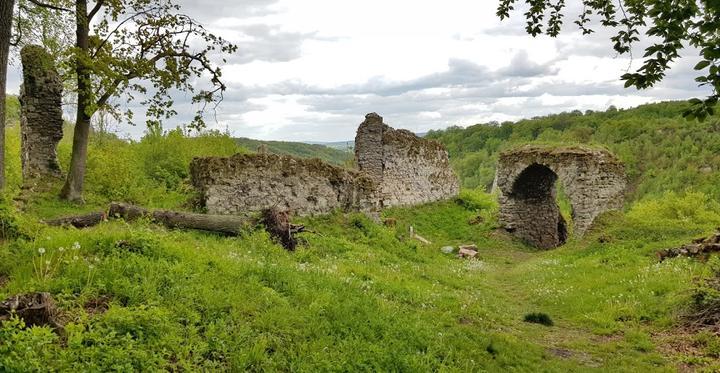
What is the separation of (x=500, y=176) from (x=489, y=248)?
419 cm

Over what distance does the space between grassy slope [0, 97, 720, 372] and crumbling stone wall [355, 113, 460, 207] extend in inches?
505

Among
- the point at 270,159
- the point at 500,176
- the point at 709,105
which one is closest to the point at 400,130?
the point at 500,176

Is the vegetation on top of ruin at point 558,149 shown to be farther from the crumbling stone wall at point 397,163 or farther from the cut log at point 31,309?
the cut log at point 31,309

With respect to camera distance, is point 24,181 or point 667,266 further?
point 24,181

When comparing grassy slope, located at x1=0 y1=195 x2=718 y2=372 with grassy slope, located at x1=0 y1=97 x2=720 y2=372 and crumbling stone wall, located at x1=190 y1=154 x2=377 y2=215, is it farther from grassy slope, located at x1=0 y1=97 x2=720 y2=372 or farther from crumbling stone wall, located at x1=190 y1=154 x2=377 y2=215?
crumbling stone wall, located at x1=190 y1=154 x2=377 y2=215

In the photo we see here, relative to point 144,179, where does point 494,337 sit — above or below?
below

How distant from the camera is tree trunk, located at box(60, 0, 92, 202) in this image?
562 inches

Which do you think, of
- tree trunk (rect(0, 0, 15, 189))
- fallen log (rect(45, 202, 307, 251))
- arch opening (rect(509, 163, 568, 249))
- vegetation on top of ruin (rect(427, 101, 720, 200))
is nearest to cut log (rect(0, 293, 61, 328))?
tree trunk (rect(0, 0, 15, 189))

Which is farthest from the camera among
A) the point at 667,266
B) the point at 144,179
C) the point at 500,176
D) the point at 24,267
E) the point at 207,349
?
the point at 500,176

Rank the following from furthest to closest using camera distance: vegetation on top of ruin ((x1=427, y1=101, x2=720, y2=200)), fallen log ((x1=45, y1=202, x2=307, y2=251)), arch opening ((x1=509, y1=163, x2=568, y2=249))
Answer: vegetation on top of ruin ((x1=427, y1=101, x2=720, y2=200))
arch opening ((x1=509, y1=163, x2=568, y2=249))
fallen log ((x1=45, y1=202, x2=307, y2=251))

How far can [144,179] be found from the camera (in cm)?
1905

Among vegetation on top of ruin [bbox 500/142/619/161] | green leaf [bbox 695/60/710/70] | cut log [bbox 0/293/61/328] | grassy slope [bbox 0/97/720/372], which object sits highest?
green leaf [bbox 695/60/710/70]

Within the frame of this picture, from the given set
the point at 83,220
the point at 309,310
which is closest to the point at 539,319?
the point at 309,310

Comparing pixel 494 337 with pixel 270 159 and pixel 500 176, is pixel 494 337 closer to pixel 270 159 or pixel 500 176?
pixel 270 159
